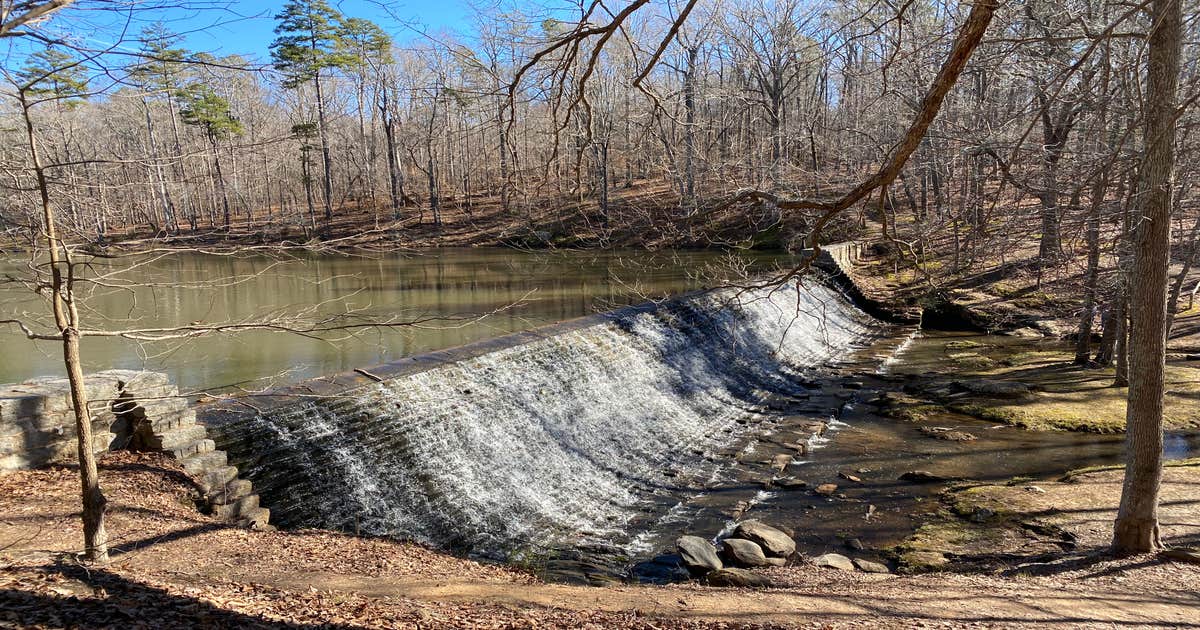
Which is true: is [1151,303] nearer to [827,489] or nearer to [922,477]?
[922,477]

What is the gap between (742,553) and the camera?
7.17 m

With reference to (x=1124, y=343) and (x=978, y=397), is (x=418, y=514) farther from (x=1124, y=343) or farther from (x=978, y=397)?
(x=1124, y=343)

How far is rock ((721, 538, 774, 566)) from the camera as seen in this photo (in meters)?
A: 7.12

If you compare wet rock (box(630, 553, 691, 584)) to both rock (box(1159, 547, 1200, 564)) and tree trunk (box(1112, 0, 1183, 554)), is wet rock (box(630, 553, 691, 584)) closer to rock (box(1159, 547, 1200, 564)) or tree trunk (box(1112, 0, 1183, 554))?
tree trunk (box(1112, 0, 1183, 554))

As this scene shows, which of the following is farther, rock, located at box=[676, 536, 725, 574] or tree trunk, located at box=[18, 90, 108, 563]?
rock, located at box=[676, 536, 725, 574]

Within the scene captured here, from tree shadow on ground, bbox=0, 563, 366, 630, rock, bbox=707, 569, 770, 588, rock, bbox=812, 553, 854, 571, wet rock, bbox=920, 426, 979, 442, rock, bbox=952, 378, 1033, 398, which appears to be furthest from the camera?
rock, bbox=952, 378, 1033, 398

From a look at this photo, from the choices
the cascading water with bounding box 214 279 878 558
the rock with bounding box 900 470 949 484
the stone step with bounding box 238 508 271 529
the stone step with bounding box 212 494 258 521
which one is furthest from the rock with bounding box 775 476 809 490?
the stone step with bounding box 212 494 258 521

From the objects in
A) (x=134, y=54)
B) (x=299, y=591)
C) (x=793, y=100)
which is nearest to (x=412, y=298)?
(x=299, y=591)

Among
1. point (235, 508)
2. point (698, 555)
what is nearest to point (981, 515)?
point (698, 555)

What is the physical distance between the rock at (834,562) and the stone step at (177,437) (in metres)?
6.02

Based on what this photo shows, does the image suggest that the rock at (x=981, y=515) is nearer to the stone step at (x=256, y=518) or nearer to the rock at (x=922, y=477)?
the rock at (x=922, y=477)

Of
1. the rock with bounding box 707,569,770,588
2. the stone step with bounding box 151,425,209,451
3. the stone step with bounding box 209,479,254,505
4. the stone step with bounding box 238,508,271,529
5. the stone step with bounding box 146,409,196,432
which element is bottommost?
the rock with bounding box 707,569,770,588

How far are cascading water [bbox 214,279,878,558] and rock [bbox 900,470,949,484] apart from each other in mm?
2358

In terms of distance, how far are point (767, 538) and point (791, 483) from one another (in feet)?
6.76
